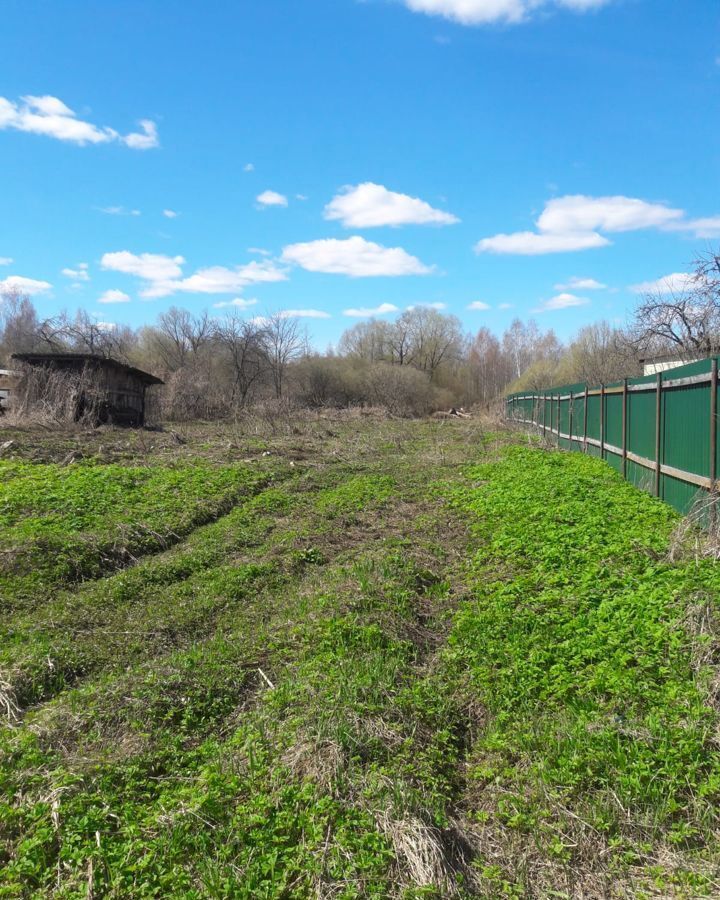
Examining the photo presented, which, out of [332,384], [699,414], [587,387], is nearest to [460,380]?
[332,384]

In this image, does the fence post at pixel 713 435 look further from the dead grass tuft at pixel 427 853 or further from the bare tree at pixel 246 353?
the bare tree at pixel 246 353

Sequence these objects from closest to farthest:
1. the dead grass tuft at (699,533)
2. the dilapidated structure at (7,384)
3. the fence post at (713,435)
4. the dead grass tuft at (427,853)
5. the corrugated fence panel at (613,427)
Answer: the dead grass tuft at (427,853), the dead grass tuft at (699,533), the fence post at (713,435), the corrugated fence panel at (613,427), the dilapidated structure at (7,384)

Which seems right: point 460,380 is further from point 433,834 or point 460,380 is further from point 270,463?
point 433,834

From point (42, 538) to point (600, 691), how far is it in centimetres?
621

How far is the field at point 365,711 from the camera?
9.07 feet

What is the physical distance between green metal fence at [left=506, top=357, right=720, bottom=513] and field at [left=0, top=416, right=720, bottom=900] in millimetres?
647

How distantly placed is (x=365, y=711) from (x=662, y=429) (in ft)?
20.7

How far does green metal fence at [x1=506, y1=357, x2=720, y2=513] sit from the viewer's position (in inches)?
266

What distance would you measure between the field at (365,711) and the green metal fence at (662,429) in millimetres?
647

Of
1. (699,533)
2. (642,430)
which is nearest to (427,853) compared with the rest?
(699,533)

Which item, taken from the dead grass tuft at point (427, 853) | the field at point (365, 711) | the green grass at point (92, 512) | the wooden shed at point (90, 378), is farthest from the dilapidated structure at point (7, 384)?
the dead grass tuft at point (427, 853)

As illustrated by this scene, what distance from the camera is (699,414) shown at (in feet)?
23.0

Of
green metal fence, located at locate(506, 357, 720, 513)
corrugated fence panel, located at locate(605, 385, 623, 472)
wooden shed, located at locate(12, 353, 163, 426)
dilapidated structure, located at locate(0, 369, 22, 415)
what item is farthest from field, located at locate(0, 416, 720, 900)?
dilapidated structure, located at locate(0, 369, 22, 415)

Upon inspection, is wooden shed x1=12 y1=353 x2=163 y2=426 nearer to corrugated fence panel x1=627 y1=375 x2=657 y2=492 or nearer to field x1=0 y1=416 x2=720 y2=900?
field x1=0 y1=416 x2=720 y2=900
